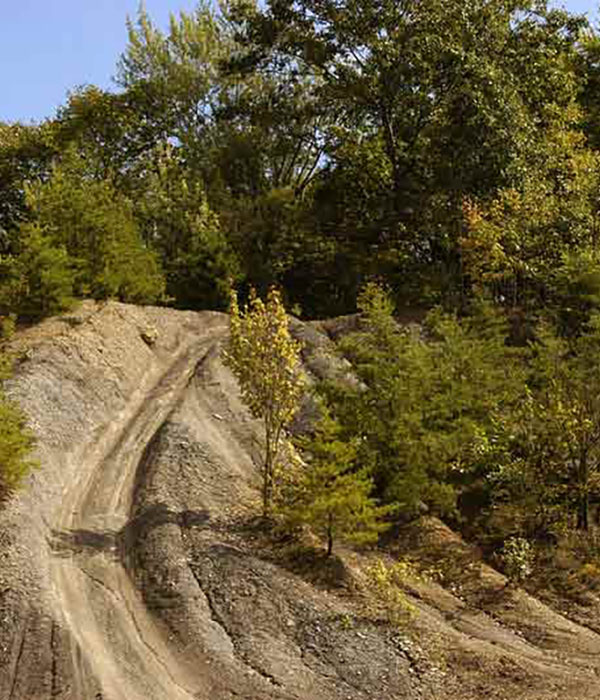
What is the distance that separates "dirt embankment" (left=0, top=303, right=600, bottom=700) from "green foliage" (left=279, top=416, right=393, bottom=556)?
721 mm

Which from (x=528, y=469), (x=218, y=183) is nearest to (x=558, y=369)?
(x=528, y=469)

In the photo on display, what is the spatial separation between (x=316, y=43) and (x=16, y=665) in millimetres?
24796

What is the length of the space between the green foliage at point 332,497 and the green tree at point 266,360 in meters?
1.22

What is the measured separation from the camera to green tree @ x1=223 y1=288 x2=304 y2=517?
1548 cm

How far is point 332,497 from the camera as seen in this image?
14.2 m

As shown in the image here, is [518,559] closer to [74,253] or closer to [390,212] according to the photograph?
[74,253]

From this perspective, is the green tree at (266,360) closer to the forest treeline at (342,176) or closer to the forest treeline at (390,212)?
the forest treeline at (390,212)

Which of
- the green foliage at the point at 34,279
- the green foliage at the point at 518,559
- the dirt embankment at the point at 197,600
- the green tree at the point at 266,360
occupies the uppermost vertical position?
the green foliage at the point at 34,279

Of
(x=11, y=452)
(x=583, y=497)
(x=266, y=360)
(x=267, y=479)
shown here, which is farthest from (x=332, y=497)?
(x=583, y=497)

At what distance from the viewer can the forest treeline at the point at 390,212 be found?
675 inches

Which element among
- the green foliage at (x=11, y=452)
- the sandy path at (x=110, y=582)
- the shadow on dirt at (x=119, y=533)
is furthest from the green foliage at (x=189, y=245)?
the green foliage at (x=11, y=452)

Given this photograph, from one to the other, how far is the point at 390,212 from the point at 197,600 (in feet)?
68.4

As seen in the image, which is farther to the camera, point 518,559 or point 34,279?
point 34,279

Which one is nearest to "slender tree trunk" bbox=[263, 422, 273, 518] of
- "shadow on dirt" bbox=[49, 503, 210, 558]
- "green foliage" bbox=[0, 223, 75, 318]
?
"shadow on dirt" bbox=[49, 503, 210, 558]
